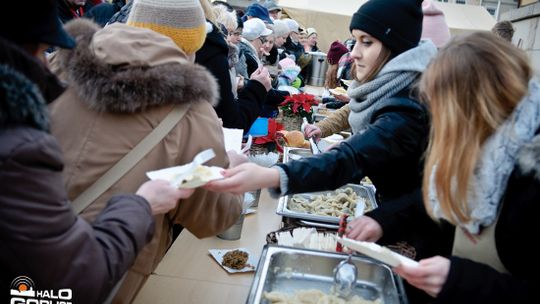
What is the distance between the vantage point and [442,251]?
1.56 meters

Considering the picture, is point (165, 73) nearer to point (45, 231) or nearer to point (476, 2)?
point (45, 231)

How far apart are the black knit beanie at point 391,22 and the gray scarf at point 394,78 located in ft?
0.23

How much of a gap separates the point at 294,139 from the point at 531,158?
2.24m

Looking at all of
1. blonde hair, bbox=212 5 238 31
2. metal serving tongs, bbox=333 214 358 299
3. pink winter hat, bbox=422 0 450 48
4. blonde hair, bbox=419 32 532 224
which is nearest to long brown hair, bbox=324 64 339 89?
blonde hair, bbox=212 5 238 31

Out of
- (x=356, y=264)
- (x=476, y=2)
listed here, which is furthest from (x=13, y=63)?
(x=476, y=2)

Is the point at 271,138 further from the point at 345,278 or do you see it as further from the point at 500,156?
the point at 500,156

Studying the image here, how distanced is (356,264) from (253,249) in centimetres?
56

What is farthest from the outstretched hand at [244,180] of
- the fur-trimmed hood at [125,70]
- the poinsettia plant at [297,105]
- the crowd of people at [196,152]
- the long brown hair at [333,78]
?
the long brown hair at [333,78]

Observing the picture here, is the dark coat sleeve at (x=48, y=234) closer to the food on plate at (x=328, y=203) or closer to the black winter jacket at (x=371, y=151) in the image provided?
the black winter jacket at (x=371, y=151)

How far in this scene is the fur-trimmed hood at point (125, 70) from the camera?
111 cm

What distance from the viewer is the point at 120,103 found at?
3.64ft

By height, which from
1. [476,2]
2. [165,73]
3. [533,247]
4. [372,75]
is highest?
[165,73]

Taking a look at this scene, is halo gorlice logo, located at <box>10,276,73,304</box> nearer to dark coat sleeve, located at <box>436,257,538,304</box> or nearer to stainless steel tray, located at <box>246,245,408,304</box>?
stainless steel tray, located at <box>246,245,408,304</box>

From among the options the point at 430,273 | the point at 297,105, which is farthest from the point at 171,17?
the point at 297,105
